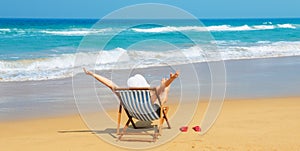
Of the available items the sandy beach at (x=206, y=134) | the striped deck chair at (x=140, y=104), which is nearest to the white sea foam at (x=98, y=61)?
the sandy beach at (x=206, y=134)

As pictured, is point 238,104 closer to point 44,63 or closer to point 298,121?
point 298,121

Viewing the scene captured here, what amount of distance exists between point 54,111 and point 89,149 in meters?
2.80

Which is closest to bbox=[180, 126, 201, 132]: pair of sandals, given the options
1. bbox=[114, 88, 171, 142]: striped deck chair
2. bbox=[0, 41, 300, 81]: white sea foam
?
bbox=[114, 88, 171, 142]: striped deck chair

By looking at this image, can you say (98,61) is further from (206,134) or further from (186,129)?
(206,134)

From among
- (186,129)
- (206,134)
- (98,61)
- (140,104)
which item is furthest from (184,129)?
(98,61)

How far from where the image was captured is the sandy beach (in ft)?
21.5

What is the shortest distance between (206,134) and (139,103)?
1039mm

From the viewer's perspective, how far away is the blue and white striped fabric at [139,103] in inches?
265

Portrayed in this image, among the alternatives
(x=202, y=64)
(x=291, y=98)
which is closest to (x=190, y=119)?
(x=291, y=98)

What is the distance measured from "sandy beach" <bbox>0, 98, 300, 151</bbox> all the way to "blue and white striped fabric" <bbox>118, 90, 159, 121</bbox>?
0.51 metres

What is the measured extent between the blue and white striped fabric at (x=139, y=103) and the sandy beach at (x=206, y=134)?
0.51 m

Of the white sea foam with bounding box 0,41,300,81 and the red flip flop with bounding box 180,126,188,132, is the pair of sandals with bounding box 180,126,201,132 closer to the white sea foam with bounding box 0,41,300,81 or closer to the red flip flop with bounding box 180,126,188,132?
the red flip flop with bounding box 180,126,188,132

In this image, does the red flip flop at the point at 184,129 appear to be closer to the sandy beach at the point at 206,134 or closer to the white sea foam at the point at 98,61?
the sandy beach at the point at 206,134

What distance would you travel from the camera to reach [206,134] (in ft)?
23.1
